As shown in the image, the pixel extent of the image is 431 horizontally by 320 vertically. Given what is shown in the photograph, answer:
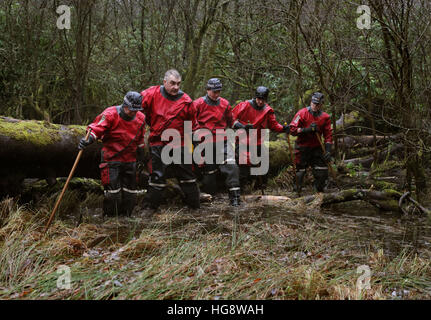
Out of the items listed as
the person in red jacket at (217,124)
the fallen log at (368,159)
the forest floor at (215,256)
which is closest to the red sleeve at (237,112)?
the person in red jacket at (217,124)

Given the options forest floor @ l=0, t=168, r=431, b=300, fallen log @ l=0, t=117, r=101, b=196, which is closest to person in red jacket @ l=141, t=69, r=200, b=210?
forest floor @ l=0, t=168, r=431, b=300

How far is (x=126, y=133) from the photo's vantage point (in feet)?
19.0

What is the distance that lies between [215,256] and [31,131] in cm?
341

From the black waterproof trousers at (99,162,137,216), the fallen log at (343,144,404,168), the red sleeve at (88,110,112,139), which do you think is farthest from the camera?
the fallen log at (343,144,404,168)

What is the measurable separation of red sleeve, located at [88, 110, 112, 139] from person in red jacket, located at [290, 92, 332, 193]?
4.04 metres

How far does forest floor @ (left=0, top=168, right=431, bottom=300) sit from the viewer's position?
317 centimetres

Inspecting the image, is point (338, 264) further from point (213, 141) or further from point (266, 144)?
point (266, 144)

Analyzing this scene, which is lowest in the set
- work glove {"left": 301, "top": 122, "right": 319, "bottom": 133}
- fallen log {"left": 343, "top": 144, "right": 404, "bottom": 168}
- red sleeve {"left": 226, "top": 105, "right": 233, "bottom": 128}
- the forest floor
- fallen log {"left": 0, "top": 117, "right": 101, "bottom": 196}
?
the forest floor

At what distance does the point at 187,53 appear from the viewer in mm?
12125

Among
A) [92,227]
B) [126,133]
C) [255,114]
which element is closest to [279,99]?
[255,114]

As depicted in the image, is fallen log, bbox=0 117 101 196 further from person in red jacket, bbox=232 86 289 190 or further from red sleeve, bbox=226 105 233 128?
person in red jacket, bbox=232 86 289 190

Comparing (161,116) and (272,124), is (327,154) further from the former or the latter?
(161,116)

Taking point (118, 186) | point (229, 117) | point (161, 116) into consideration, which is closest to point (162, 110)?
point (161, 116)
